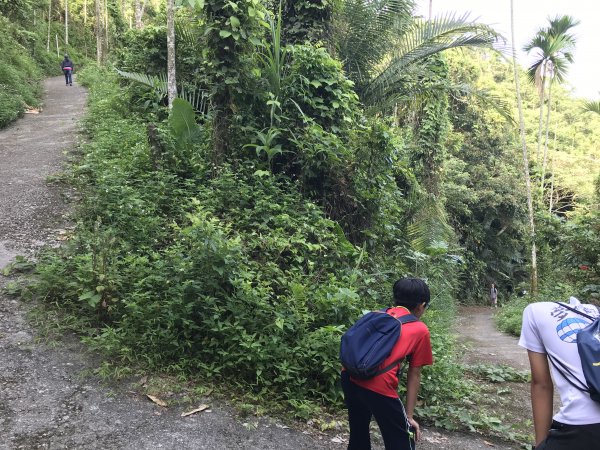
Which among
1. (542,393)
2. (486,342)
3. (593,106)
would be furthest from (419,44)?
(593,106)

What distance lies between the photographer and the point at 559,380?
6.29 ft

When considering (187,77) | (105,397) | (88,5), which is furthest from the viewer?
(88,5)

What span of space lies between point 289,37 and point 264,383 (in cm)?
584

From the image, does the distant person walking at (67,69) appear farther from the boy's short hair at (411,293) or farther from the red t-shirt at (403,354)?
the red t-shirt at (403,354)

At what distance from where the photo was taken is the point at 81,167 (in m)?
7.55

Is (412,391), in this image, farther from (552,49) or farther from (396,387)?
(552,49)

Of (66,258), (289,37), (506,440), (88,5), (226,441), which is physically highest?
(88,5)

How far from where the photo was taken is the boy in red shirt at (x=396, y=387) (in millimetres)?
2488

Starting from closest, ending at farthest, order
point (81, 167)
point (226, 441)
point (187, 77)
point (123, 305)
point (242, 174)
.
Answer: point (226, 441), point (123, 305), point (242, 174), point (81, 167), point (187, 77)

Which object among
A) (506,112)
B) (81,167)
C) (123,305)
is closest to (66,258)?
(123,305)

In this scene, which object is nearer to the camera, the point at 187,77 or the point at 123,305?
the point at 123,305

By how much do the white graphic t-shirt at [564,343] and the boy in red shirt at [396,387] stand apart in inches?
23.3

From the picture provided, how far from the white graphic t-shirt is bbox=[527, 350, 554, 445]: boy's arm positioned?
48 millimetres

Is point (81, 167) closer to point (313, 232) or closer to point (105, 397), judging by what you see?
point (313, 232)
